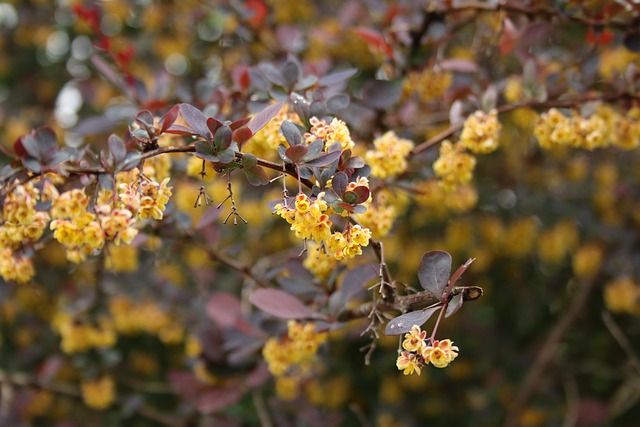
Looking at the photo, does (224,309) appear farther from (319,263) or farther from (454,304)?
(454,304)

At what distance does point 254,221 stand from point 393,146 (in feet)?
4.24

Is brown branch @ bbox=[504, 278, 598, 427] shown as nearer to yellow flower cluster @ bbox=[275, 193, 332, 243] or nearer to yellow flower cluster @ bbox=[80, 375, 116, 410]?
yellow flower cluster @ bbox=[80, 375, 116, 410]

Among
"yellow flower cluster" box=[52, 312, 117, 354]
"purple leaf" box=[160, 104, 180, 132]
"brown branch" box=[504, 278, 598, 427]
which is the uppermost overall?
"purple leaf" box=[160, 104, 180, 132]

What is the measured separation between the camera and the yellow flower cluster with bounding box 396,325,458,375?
3.48 ft

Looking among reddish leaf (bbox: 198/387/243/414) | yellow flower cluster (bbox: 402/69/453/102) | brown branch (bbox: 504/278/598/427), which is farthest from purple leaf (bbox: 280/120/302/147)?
brown branch (bbox: 504/278/598/427)

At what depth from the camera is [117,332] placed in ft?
8.88

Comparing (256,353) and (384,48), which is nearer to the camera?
(384,48)

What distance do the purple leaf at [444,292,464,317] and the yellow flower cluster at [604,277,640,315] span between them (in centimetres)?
178

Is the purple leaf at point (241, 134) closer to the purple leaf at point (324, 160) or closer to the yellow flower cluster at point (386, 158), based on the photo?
the purple leaf at point (324, 160)

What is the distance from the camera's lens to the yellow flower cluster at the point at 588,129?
5.08 ft

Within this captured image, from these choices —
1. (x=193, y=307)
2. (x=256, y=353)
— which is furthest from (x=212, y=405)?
(x=193, y=307)

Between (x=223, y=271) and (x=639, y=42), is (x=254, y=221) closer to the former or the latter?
(x=223, y=271)

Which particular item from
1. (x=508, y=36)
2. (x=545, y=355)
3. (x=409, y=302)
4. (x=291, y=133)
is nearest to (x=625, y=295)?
(x=545, y=355)

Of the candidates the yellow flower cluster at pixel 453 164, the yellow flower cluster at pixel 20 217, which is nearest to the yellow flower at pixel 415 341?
the yellow flower cluster at pixel 453 164
